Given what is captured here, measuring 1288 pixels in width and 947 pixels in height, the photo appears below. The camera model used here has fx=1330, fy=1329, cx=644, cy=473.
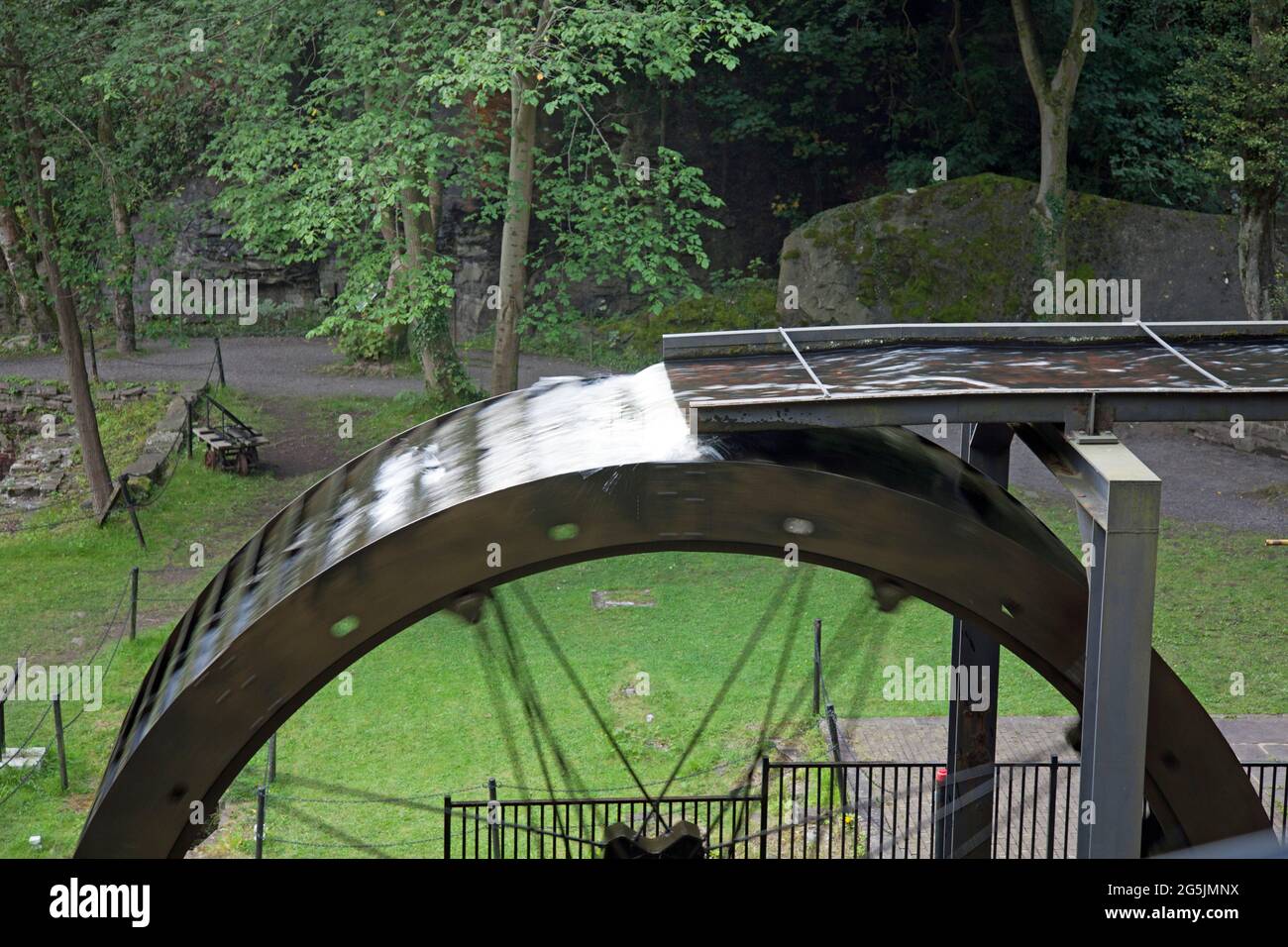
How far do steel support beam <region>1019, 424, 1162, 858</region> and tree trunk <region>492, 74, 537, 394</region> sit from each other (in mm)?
12184

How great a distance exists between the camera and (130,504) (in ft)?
53.4

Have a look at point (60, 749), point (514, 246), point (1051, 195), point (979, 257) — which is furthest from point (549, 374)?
point (60, 749)

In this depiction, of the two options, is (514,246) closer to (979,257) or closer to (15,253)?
(15,253)

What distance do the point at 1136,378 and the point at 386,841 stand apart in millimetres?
6594

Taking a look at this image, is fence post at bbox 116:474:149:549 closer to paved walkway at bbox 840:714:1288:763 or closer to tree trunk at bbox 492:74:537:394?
tree trunk at bbox 492:74:537:394

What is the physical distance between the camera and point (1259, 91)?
55.3 ft

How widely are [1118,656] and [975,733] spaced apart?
191 centimetres

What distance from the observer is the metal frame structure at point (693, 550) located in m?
4.40

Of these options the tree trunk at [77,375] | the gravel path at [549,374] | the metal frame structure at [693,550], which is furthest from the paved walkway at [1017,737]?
the tree trunk at [77,375]

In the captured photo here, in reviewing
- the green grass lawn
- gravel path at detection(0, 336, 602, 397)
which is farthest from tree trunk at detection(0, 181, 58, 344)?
gravel path at detection(0, 336, 602, 397)

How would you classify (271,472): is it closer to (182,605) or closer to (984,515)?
(182,605)

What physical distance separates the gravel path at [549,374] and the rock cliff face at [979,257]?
236 centimetres

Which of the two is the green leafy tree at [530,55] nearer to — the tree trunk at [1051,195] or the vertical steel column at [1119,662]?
the tree trunk at [1051,195]

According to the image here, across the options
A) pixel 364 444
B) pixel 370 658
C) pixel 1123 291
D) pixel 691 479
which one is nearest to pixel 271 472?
pixel 364 444
